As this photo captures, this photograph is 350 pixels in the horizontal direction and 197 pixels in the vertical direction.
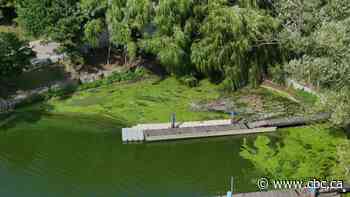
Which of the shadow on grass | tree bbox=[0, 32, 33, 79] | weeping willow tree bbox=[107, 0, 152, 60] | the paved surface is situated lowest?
the paved surface

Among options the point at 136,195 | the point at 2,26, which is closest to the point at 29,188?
the point at 136,195

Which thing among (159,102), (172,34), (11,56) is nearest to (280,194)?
(159,102)

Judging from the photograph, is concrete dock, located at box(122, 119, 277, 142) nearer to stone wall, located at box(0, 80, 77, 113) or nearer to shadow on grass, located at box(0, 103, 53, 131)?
shadow on grass, located at box(0, 103, 53, 131)

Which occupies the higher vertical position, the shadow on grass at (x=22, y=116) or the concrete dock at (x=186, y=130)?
the shadow on grass at (x=22, y=116)

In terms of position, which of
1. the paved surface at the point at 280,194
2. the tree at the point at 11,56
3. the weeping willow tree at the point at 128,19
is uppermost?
the weeping willow tree at the point at 128,19

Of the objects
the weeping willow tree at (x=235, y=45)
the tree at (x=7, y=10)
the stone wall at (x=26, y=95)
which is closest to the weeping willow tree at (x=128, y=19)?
the weeping willow tree at (x=235, y=45)

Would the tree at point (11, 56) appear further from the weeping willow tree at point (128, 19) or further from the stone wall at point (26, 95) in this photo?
the weeping willow tree at point (128, 19)

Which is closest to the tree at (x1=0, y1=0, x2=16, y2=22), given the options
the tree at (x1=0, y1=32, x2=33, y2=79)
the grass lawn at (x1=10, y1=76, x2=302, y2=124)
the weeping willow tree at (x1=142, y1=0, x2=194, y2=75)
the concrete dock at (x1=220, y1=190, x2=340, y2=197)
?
the tree at (x1=0, y1=32, x2=33, y2=79)
